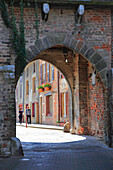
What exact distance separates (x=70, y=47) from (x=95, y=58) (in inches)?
37.3

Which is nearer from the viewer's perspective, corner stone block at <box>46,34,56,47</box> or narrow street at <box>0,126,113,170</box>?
narrow street at <box>0,126,113,170</box>

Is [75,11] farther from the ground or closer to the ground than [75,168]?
farther from the ground

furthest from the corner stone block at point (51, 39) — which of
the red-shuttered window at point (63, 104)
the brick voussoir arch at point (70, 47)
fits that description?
the red-shuttered window at point (63, 104)

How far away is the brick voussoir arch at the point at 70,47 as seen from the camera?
10812 mm

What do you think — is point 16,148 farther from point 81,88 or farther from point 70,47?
point 81,88

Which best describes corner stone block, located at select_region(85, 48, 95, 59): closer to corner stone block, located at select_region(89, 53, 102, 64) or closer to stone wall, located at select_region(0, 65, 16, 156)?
corner stone block, located at select_region(89, 53, 102, 64)

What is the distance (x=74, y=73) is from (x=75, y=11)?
6.04m

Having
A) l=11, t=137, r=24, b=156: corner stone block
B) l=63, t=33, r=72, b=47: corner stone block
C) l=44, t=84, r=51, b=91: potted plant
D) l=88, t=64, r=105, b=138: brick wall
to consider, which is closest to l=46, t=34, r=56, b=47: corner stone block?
l=63, t=33, r=72, b=47: corner stone block

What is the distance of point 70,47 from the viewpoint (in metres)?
11.2

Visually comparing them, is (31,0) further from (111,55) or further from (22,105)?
(22,105)

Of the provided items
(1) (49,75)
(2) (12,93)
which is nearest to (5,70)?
(2) (12,93)

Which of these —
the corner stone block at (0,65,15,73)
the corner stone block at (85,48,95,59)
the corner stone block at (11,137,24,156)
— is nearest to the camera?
the corner stone block at (11,137,24,156)

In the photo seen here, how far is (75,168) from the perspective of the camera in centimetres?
716

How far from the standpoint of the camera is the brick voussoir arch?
10.8m
